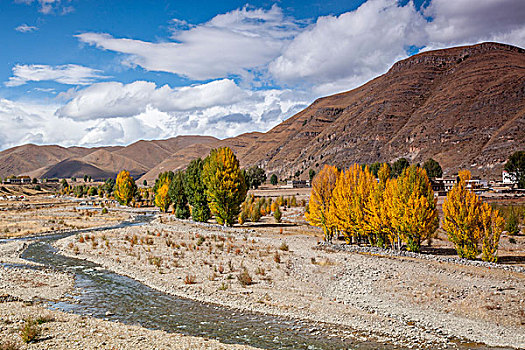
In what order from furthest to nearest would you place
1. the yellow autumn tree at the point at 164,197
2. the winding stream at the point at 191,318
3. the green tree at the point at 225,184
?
the yellow autumn tree at the point at 164,197
the green tree at the point at 225,184
the winding stream at the point at 191,318

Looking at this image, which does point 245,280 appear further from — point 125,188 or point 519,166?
point 125,188

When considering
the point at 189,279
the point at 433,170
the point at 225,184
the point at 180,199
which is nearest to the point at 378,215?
the point at 189,279

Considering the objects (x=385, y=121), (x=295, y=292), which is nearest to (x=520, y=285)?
(x=295, y=292)

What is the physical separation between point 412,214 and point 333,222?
8737 millimetres

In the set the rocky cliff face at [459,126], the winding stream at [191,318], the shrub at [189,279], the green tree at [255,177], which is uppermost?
the rocky cliff face at [459,126]

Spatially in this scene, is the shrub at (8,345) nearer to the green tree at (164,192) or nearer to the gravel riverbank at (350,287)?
the gravel riverbank at (350,287)

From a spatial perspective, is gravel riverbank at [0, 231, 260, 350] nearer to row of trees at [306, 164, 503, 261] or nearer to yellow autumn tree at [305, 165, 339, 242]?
row of trees at [306, 164, 503, 261]

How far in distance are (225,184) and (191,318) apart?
32.9 metres

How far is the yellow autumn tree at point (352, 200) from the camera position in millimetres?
36688

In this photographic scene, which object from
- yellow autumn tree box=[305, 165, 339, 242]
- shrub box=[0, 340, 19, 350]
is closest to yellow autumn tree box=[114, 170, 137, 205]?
yellow autumn tree box=[305, 165, 339, 242]

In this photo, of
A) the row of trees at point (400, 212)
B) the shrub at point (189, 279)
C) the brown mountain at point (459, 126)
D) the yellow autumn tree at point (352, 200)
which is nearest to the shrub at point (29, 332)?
the shrub at point (189, 279)

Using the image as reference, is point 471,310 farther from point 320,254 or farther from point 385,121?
point 385,121

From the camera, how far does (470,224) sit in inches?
1143

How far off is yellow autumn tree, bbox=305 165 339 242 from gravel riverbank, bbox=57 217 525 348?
3598 millimetres
